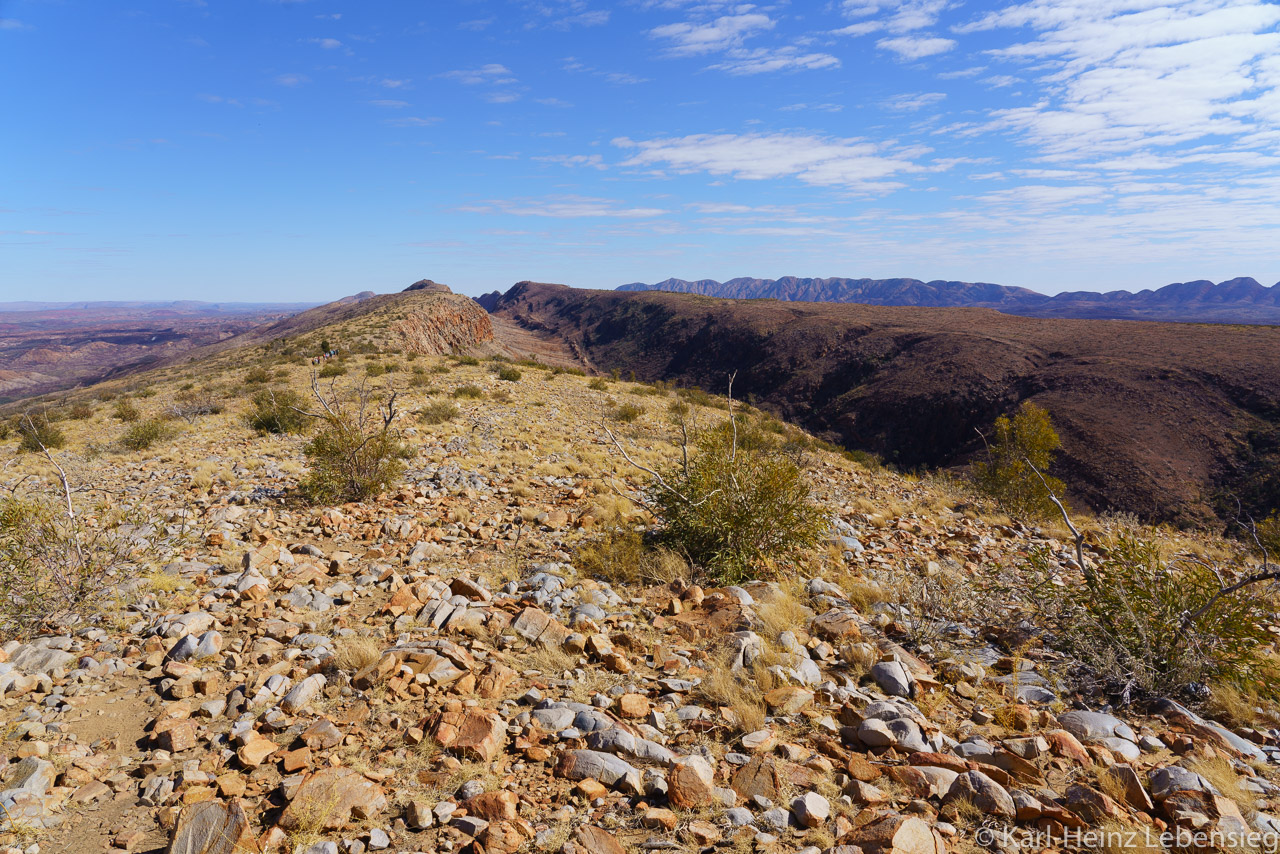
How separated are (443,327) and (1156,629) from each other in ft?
178

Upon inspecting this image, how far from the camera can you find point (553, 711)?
3.54 m

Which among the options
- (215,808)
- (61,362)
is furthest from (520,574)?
(61,362)

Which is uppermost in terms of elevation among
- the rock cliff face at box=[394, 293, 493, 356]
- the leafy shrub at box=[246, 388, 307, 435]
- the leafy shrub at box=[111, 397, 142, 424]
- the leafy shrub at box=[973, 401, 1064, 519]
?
the rock cliff face at box=[394, 293, 493, 356]

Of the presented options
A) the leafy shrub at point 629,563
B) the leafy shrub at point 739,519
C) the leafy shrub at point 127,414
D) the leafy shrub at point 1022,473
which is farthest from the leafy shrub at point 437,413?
the leafy shrub at point 1022,473

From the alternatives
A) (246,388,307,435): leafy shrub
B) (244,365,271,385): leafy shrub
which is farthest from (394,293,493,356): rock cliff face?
(246,388,307,435): leafy shrub

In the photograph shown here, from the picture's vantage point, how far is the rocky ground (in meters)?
2.71

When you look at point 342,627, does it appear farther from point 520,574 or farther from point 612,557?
point 612,557

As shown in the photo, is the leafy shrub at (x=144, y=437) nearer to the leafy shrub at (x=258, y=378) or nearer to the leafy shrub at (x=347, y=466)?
the leafy shrub at (x=347, y=466)

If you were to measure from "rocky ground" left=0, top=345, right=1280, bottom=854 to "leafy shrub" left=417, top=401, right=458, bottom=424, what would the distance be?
6.99 metres

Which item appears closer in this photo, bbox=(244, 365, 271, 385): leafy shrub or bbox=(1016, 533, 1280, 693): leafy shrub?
bbox=(1016, 533, 1280, 693): leafy shrub

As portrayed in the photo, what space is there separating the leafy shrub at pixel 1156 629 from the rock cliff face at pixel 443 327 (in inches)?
1435

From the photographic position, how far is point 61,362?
483ft

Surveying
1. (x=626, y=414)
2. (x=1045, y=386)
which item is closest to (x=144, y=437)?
(x=626, y=414)

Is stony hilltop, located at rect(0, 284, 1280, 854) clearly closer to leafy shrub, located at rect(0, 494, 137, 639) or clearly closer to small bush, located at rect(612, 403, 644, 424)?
leafy shrub, located at rect(0, 494, 137, 639)
